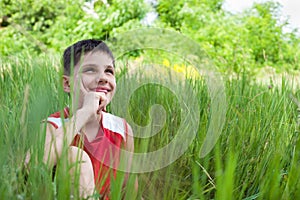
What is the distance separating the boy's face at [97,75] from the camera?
1.03 m

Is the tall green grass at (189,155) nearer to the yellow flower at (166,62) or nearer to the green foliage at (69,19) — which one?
the yellow flower at (166,62)

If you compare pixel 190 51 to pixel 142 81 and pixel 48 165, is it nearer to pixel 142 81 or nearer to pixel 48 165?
pixel 142 81

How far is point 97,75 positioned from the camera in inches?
41.3

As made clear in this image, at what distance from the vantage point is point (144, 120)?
43.1 inches

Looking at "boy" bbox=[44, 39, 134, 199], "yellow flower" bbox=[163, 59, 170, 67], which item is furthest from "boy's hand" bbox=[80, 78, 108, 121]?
"yellow flower" bbox=[163, 59, 170, 67]

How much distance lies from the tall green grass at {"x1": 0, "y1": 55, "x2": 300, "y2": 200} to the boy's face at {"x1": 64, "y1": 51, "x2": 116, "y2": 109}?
0.08 meters

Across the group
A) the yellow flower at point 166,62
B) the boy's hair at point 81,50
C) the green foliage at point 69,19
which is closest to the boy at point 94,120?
the boy's hair at point 81,50

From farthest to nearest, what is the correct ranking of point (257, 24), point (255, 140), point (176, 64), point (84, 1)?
1. point (257, 24)
2. point (84, 1)
3. point (176, 64)
4. point (255, 140)

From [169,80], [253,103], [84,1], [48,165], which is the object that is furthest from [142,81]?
[84,1]

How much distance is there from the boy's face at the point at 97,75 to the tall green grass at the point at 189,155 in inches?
3.0

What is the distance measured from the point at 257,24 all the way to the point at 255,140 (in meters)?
6.69

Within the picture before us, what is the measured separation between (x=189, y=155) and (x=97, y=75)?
0.96 feet

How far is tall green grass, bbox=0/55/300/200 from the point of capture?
2.01ft

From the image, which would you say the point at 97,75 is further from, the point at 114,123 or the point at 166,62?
the point at 166,62
